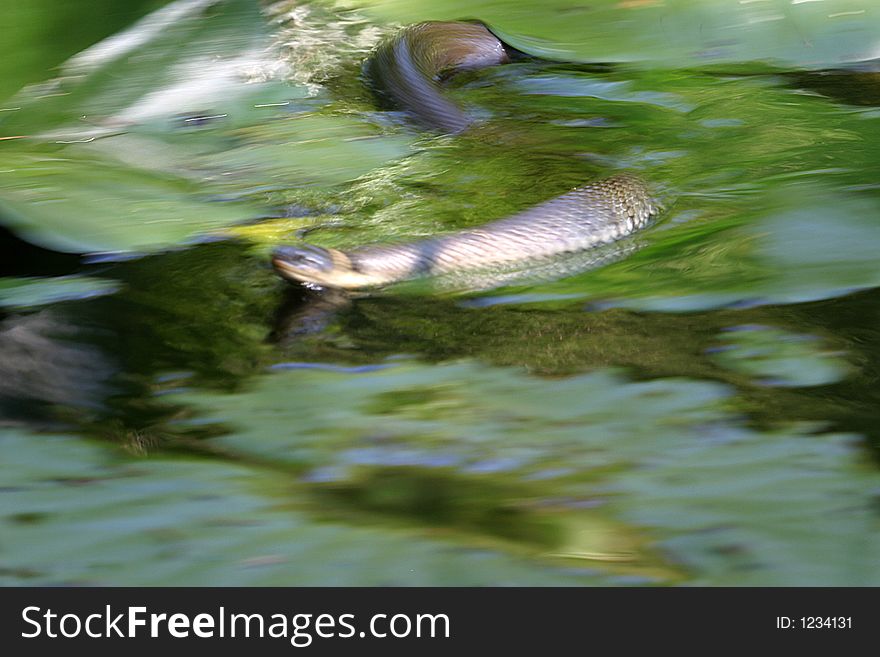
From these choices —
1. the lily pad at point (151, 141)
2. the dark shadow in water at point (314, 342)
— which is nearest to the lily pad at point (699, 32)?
the lily pad at point (151, 141)

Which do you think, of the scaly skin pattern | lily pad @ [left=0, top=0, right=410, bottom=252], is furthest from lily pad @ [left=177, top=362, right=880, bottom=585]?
the scaly skin pattern

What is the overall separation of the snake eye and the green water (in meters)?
0.04

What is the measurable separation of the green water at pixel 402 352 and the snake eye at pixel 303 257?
40 mm

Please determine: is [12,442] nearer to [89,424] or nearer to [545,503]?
[89,424]

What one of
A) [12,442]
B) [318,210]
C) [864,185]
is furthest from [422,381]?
[318,210]

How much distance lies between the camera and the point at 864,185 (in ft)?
3.99

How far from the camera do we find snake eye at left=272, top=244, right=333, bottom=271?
51.7 inches

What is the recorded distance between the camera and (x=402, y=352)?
3.34 ft

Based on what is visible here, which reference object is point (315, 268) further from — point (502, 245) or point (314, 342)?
point (502, 245)

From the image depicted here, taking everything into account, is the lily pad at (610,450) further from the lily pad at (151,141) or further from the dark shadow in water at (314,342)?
the lily pad at (151,141)

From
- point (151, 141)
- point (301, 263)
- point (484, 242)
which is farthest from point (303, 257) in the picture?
point (484, 242)

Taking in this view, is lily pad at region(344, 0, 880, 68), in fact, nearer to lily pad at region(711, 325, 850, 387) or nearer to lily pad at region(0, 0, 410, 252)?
lily pad at region(0, 0, 410, 252)
